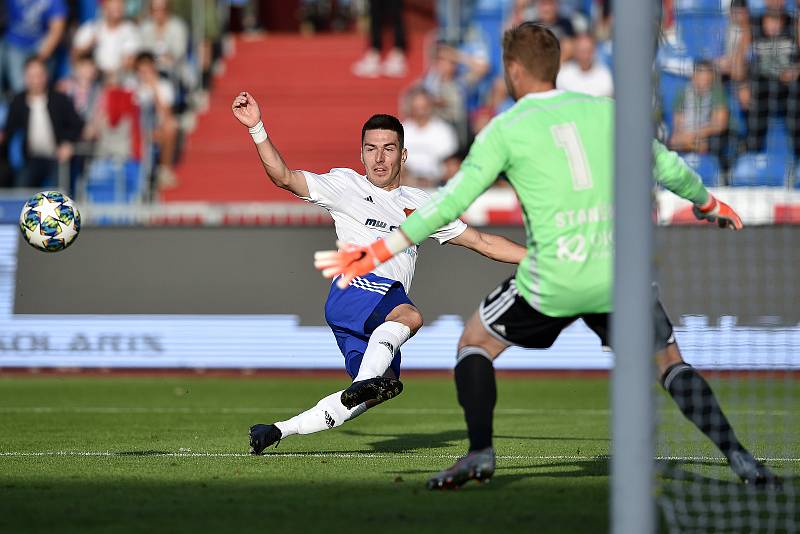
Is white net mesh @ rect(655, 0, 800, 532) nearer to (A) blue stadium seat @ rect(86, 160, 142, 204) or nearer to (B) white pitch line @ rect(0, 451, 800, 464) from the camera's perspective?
(B) white pitch line @ rect(0, 451, 800, 464)

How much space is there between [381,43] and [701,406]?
16.7 m

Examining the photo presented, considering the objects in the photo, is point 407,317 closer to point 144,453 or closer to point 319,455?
point 319,455

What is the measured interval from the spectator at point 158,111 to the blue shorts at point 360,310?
12659 mm

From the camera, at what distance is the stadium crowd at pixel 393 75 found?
47.2 feet

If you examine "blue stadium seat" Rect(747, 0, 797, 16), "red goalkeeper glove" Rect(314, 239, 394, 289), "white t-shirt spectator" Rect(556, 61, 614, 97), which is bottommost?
"red goalkeeper glove" Rect(314, 239, 394, 289)

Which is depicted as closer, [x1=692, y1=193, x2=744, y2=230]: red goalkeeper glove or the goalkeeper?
the goalkeeper

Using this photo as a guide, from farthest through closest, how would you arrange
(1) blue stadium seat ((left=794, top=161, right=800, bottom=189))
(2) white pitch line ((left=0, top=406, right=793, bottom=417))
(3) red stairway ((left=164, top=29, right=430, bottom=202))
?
(3) red stairway ((left=164, top=29, right=430, bottom=202)) → (1) blue stadium seat ((left=794, top=161, right=800, bottom=189)) → (2) white pitch line ((left=0, top=406, right=793, bottom=417))

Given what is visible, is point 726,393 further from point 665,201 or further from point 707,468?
point 707,468

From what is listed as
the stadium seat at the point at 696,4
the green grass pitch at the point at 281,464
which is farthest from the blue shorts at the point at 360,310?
the stadium seat at the point at 696,4

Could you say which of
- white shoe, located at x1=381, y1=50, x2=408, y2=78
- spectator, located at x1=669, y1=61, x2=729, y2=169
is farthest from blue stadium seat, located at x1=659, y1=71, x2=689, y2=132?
white shoe, located at x1=381, y1=50, x2=408, y2=78

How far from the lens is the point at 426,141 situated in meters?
18.9

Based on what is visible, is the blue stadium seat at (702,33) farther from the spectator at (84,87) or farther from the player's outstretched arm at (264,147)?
the spectator at (84,87)

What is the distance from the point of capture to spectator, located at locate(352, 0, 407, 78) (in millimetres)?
22281

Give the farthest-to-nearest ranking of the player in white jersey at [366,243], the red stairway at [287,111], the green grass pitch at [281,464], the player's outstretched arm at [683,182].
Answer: the red stairway at [287,111], the player in white jersey at [366,243], the player's outstretched arm at [683,182], the green grass pitch at [281,464]
